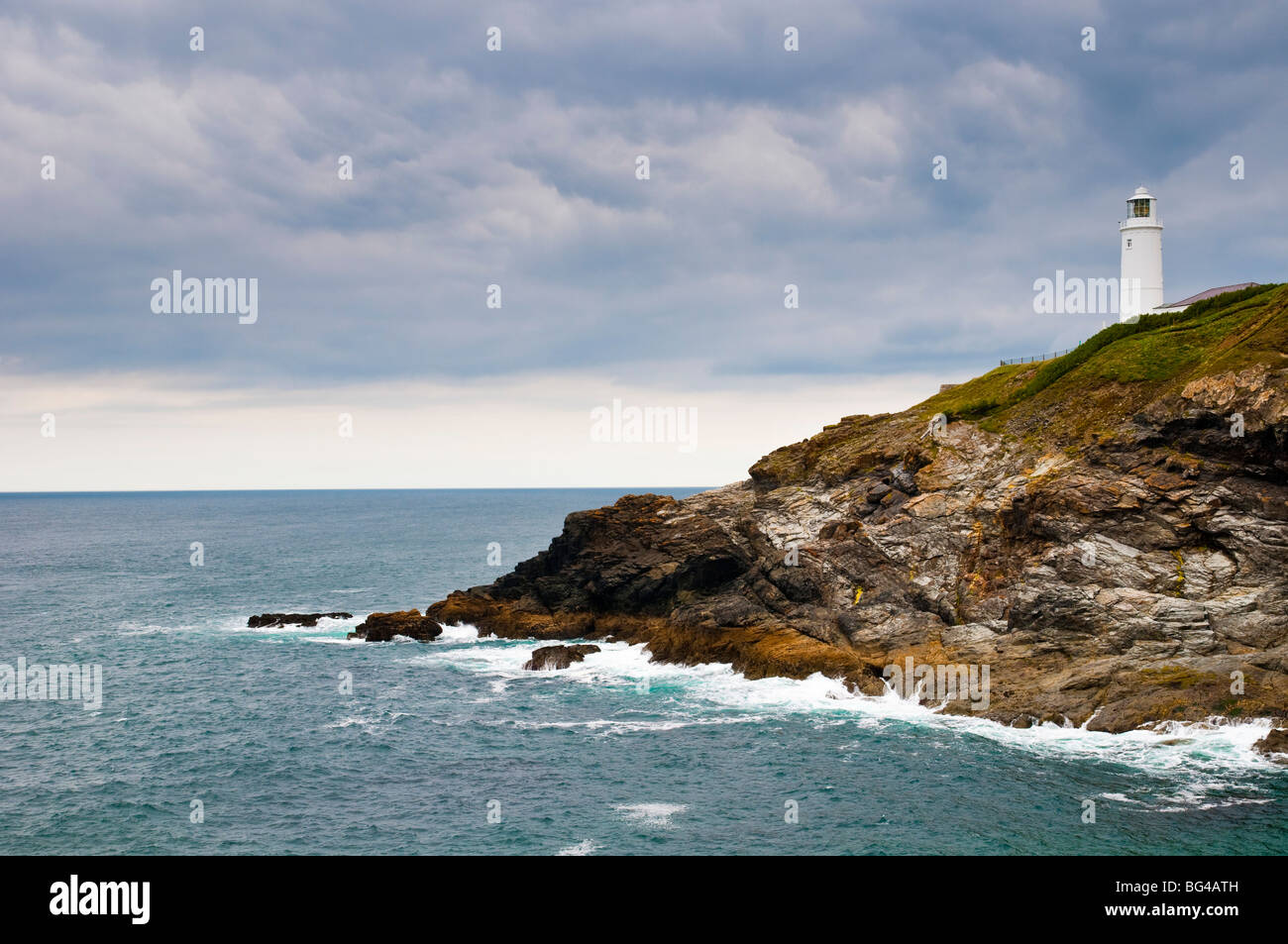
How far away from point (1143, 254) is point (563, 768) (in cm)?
6262

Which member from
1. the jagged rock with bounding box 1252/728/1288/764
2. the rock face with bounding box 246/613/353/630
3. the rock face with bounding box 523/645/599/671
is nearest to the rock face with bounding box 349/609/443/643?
the rock face with bounding box 246/613/353/630

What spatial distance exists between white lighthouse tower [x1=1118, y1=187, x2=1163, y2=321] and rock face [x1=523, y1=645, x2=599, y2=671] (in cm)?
5116

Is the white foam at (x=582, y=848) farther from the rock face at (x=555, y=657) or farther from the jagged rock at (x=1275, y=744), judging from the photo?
the rock face at (x=555, y=657)

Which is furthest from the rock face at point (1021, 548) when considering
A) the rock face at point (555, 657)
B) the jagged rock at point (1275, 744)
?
the rock face at point (555, 657)

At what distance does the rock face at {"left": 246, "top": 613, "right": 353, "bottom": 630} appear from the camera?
7981 centimetres

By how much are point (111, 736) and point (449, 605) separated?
31.7 metres

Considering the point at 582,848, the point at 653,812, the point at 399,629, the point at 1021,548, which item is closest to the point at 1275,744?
the point at 1021,548

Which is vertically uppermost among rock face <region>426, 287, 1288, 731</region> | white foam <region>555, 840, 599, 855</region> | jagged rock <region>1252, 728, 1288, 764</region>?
rock face <region>426, 287, 1288, 731</region>

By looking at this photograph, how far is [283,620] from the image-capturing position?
80562 mm

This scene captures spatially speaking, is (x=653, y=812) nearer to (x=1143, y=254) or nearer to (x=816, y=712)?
(x=816, y=712)

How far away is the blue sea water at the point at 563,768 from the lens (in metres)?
33.1

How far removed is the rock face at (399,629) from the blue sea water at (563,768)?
4.07 m

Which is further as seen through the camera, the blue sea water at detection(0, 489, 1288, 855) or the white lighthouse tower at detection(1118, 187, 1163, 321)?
the white lighthouse tower at detection(1118, 187, 1163, 321)

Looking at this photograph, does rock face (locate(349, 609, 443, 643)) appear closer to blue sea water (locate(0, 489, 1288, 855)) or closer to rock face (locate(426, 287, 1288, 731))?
rock face (locate(426, 287, 1288, 731))
